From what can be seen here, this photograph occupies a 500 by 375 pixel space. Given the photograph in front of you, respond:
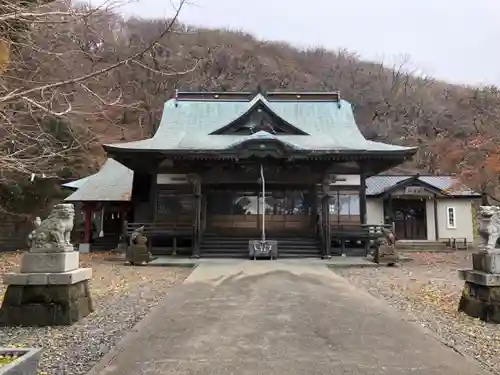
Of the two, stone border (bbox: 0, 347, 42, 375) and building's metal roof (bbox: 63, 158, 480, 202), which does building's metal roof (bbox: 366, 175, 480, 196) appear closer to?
building's metal roof (bbox: 63, 158, 480, 202)

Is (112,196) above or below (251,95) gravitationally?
below

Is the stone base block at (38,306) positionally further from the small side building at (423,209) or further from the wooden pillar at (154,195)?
the small side building at (423,209)

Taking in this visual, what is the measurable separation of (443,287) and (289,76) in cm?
4956

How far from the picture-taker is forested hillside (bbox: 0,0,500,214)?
13.1 feet

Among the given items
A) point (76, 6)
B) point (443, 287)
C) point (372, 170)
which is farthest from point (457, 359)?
point (372, 170)

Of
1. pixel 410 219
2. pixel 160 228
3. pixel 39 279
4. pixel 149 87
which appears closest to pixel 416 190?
pixel 410 219

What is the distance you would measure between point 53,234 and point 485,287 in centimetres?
610

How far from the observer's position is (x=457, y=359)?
4.32 m

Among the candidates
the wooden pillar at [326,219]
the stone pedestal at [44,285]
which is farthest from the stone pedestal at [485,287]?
the wooden pillar at [326,219]

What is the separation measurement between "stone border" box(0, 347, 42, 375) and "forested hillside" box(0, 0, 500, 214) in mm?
1934

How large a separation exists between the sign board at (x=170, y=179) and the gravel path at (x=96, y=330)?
26.1 feet

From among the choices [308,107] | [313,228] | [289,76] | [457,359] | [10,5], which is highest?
[289,76]

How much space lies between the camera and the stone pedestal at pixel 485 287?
19.5ft

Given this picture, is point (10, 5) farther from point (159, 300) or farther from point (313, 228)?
point (313, 228)
